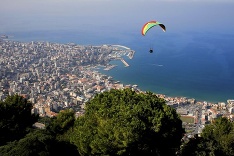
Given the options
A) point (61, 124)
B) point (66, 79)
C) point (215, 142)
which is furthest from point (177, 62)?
point (215, 142)

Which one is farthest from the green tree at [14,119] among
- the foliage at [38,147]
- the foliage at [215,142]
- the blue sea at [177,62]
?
the blue sea at [177,62]

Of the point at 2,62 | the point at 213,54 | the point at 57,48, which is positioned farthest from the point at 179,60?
the point at 2,62

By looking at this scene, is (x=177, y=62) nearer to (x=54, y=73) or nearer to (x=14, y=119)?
(x=54, y=73)

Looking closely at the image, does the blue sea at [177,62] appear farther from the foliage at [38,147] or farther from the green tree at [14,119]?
the foliage at [38,147]

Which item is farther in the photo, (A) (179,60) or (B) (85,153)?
(A) (179,60)

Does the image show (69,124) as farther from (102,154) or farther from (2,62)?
(2,62)

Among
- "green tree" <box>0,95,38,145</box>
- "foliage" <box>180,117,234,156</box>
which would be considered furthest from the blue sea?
"green tree" <box>0,95,38,145</box>
